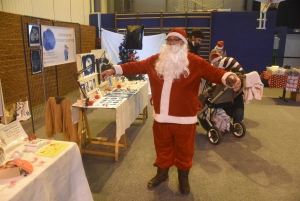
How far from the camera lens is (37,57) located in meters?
3.47

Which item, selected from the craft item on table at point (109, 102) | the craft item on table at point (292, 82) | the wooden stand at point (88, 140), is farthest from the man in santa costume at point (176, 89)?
the craft item on table at point (292, 82)

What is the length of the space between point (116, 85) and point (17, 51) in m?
1.95

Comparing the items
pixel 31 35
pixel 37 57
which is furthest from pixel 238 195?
pixel 37 57

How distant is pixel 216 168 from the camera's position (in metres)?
2.71

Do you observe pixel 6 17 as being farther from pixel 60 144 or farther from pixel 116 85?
pixel 60 144

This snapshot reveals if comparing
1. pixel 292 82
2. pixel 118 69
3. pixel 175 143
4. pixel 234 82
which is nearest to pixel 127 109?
pixel 118 69

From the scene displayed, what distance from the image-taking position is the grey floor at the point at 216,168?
226 centimetres

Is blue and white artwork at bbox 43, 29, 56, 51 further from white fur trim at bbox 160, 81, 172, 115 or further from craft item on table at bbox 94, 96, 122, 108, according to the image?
white fur trim at bbox 160, 81, 172, 115

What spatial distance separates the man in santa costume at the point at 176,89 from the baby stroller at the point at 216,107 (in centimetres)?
119

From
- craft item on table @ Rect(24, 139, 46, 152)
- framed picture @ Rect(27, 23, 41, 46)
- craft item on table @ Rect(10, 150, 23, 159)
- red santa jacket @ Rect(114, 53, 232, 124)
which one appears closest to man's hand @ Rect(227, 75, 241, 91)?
red santa jacket @ Rect(114, 53, 232, 124)

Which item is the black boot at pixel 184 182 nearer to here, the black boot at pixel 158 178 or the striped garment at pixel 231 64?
the black boot at pixel 158 178

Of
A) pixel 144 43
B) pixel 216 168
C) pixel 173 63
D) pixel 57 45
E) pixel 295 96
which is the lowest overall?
pixel 216 168

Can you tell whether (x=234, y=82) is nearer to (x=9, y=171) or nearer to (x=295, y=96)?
(x=9, y=171)

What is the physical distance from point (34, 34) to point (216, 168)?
2.58 meters
